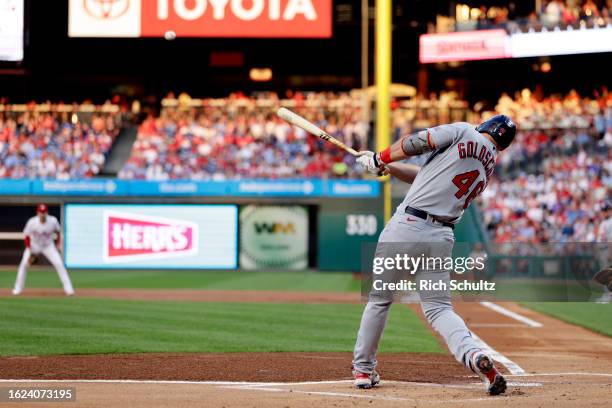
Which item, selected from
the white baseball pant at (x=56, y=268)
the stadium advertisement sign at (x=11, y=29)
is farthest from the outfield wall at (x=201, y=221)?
the white baseball pant at (x=56, y=268)

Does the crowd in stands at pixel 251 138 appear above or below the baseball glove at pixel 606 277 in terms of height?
above

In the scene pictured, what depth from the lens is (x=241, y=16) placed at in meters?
30.1

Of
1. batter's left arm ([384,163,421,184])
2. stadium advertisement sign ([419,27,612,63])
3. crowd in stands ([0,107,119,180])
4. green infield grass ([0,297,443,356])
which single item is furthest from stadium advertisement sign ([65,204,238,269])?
batter's left arm ([384,163,421,184])

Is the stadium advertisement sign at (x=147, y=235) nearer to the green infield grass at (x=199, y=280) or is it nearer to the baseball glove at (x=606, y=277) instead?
the green infield grass at (x=199, y=280)

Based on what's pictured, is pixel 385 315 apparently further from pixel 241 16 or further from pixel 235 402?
pixel 241 16

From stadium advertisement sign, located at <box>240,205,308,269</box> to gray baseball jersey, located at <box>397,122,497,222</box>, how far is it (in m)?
22.5

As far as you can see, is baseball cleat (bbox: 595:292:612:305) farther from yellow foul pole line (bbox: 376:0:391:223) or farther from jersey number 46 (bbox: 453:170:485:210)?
jersey number 46 (bbox: 453:170:485:210)

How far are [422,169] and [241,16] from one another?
23.9 m

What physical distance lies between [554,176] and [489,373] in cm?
2234

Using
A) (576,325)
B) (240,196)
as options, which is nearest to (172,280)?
(240,196)

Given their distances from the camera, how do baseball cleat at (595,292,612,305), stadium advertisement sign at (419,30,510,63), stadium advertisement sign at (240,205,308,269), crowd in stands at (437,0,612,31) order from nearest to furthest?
baseball cleat at (595,292,612,305), crowd in stands at (437,0,612,31), stadium advertisement sign at (240,205,308,269), stadium advertisement sign at (419,30,510,63)

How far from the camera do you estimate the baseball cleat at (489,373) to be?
6547 mm

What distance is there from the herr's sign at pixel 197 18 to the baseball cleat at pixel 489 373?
77.4 ft

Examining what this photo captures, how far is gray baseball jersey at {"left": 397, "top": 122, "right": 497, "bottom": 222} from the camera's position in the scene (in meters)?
6.91
